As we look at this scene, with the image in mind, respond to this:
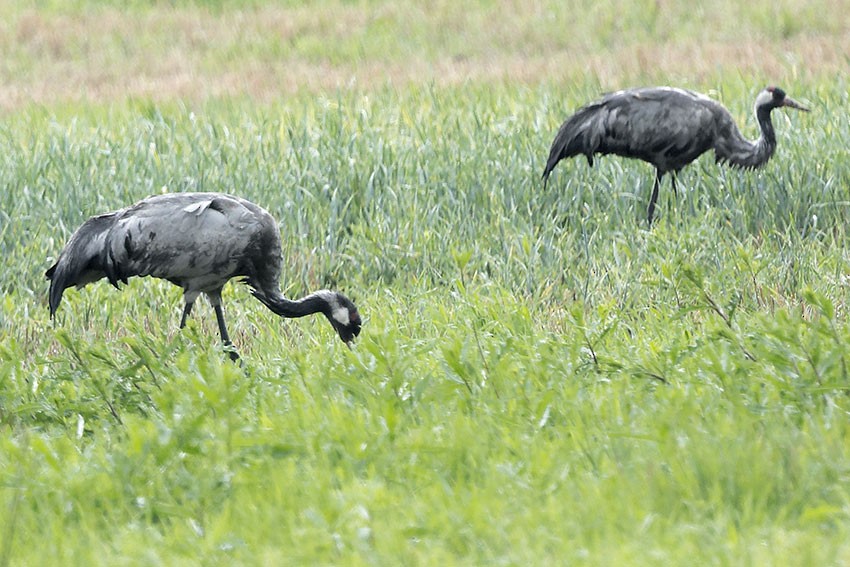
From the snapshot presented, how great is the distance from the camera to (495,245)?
7684 millimetres

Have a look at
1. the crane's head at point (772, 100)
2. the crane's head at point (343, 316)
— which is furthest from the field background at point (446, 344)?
the crane's head at point (772, 100)

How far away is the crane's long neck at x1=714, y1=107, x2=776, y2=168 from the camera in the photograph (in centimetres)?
841

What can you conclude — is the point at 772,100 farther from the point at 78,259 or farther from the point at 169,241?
the point at 78,259

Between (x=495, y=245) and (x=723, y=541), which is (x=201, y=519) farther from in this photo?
(x=495, y=245)

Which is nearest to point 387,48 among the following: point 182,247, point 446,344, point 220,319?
point 220,319

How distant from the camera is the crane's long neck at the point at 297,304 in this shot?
621cm

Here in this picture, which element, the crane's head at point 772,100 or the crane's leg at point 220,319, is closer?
the crane's leg at point 220,319

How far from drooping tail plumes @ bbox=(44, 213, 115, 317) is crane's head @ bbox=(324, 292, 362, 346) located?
3.79 ft

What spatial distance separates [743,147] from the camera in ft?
27.8

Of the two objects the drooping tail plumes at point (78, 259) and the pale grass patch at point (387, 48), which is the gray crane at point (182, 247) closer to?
the drooping tail plumes at point (78, 259)

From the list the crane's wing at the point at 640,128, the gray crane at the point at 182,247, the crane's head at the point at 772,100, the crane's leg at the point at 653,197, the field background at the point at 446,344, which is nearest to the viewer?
the field background at the point at 446,344

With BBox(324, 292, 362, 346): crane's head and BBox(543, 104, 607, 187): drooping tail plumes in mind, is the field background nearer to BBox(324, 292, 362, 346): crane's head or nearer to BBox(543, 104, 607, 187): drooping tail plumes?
BBox(324, 292, 362, 346): crane's head

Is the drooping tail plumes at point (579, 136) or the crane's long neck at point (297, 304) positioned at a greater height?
the drooping tail plumes at point (579, 136)

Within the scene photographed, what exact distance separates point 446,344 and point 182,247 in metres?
1.65
